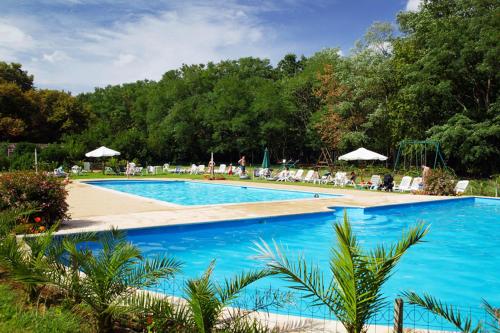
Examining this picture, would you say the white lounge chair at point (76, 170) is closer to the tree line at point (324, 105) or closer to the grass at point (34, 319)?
the tree line at point (324, 105)

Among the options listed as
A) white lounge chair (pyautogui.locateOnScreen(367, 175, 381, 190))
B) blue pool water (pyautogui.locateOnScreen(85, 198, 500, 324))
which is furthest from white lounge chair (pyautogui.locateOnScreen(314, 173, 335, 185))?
blue pool water (pyautogui.locateOnScreen(85, 198, 500, 324))

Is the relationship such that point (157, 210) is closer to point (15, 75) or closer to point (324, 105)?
point (324, 105)

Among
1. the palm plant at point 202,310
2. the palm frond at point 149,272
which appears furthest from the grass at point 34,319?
the palm plant at point 202,310

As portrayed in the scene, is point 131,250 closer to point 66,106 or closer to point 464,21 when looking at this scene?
point 464,21

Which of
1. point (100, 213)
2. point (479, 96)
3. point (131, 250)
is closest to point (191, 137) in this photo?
point (479, 96)

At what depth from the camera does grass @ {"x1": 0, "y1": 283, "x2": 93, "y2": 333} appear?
3.53 m

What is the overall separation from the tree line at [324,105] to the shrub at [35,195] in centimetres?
2288

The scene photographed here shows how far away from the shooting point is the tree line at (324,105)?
2641cm

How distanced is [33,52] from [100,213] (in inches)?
716

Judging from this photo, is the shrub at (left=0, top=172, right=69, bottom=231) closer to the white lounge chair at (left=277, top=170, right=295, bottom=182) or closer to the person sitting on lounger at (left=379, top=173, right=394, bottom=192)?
the person sitting on lounger at (left=379, top=173, right=394, bottom=192)

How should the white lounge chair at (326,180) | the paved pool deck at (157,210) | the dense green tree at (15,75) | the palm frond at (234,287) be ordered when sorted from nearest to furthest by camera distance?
the palm frond at (234,287)
the paved pool deck at (157,210)
the white lounge chair at (326,180)
the dense green tree at (15,75)

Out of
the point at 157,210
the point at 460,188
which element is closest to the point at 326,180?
the point at 460,188

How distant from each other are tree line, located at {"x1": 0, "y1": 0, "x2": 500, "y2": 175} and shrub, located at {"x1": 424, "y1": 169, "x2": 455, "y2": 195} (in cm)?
834

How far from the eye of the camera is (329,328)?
12.4 ft
